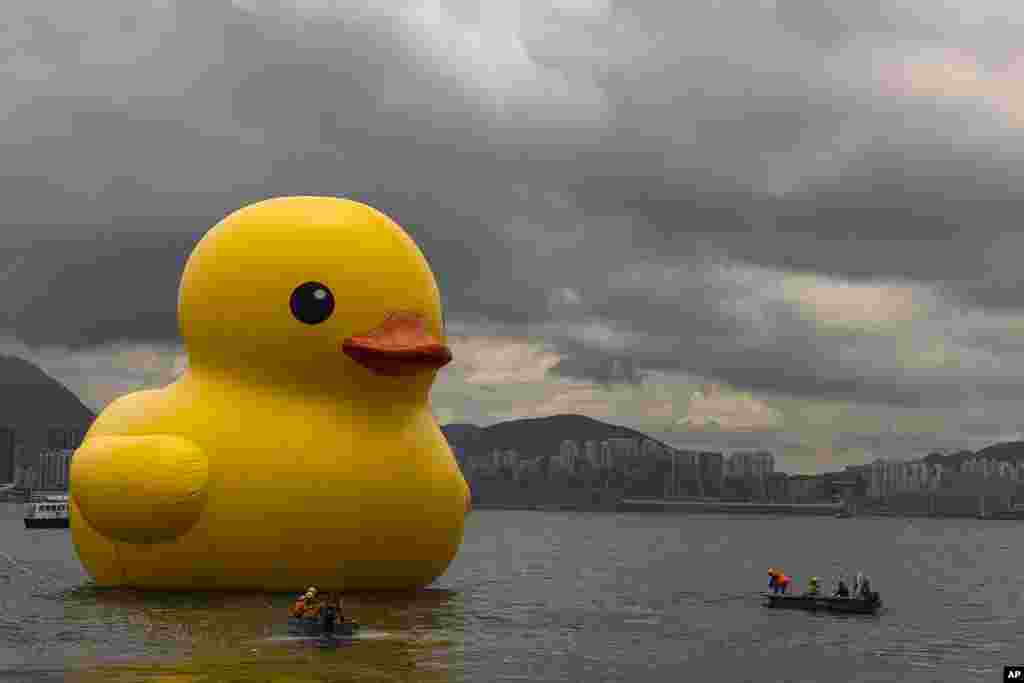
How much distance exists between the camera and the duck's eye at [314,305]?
26.6m

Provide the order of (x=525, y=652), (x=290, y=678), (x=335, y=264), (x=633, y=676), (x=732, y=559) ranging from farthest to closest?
(x=732, y=559) < (x=335, y=264) < (x=525, y=652) < (x=633, y=676) < (x=290, y=678)

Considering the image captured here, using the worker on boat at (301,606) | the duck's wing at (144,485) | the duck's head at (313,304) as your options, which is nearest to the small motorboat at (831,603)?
the duck's head at (313,304)

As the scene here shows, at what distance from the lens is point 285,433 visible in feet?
87.4

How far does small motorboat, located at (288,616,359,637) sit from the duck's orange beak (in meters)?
5.45

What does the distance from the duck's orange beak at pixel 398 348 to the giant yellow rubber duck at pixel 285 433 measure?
41 mm

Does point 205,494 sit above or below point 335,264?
below

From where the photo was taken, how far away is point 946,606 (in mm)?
43531

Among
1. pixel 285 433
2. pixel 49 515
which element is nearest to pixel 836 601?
pixel 285 433

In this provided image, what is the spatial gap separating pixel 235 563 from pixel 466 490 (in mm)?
5820

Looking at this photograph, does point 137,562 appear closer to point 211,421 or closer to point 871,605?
point 211,421

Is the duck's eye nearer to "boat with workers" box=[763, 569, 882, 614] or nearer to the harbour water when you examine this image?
the harbour water

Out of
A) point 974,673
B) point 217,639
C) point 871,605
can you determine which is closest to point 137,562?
point 217,639

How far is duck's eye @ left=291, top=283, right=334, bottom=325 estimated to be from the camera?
2664 cm

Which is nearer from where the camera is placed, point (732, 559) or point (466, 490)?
point (466, 490)
